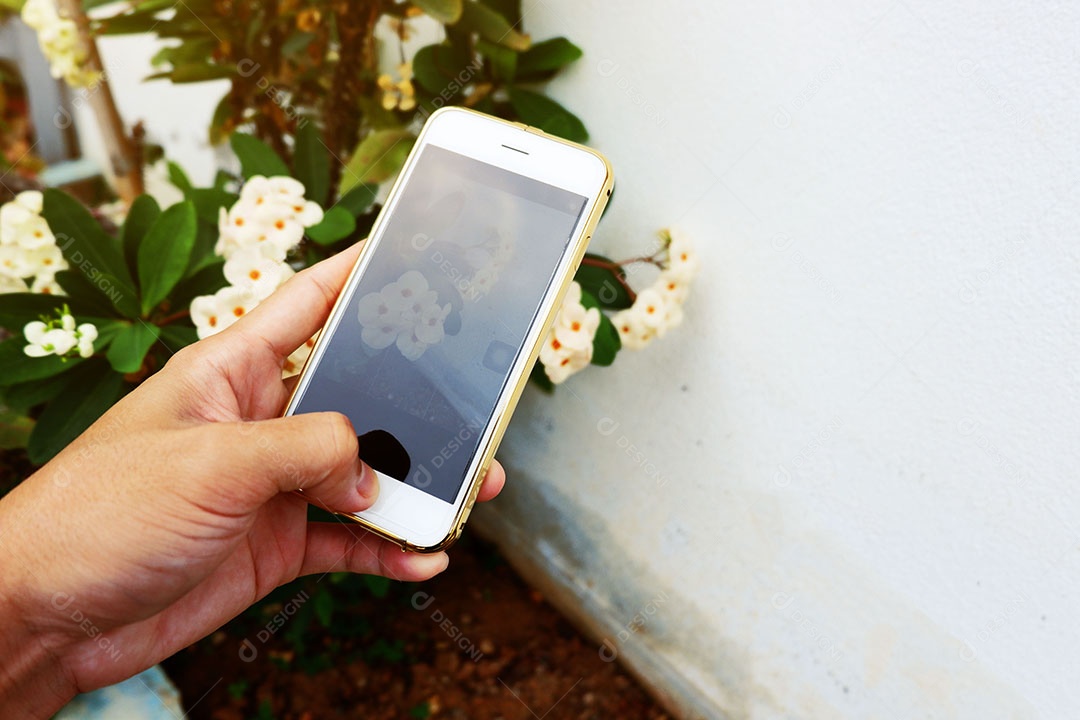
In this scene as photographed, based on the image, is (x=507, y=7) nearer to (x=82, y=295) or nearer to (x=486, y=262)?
(x=486, y=262)

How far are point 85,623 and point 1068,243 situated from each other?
1.15 meters

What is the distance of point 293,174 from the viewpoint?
1.26 metres

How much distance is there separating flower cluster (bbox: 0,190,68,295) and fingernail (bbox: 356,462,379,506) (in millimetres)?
677

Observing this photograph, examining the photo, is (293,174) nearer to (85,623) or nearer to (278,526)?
(278,526)

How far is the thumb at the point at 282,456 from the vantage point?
70 centimetres

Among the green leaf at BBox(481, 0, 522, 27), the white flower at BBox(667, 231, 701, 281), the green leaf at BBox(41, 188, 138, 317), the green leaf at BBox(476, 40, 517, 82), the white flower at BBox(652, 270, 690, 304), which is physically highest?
the green leaf at BBox(481, 0, 522, 27)

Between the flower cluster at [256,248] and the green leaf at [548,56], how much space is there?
43 centimetres

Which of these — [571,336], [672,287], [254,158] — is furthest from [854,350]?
[254,158]

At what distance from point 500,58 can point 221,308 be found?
0.60 meters

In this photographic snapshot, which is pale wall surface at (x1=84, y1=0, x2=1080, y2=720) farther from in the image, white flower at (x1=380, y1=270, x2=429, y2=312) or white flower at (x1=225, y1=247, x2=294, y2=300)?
white flower at (x1=225, y1=247, x2=294, y2=300)

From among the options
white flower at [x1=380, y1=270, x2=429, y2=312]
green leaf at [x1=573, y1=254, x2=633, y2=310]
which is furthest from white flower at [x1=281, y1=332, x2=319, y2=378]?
green leaf at [x1=573, y1=254, x2=633, y2=310]

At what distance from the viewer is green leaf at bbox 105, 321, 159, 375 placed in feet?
3.22

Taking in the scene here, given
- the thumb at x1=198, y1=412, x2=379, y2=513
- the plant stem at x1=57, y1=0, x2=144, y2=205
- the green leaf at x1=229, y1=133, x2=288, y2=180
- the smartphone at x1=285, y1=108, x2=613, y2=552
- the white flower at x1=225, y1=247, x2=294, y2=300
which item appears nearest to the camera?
the thumb at x1=198, y1=412, x2=379, y2=513

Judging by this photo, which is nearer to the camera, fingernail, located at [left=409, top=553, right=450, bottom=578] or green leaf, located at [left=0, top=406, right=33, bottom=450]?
fingernail, located at [left=409, top=553, right=450, bottom=578]
